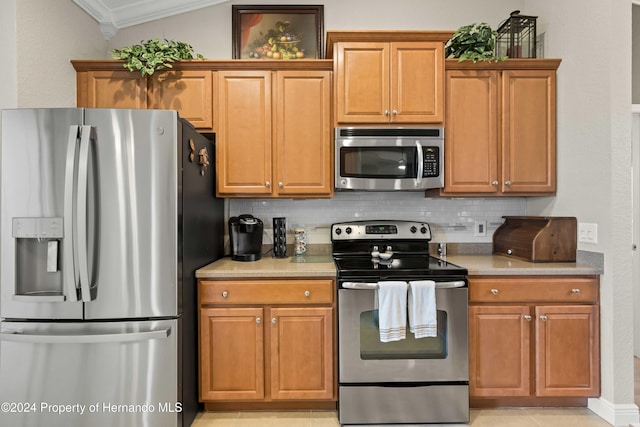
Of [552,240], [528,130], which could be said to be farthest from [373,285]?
[528,130]

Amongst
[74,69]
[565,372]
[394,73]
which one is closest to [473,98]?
[394,73]

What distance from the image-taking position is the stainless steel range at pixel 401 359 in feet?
7.31

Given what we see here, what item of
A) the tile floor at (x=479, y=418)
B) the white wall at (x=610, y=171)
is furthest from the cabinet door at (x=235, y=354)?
the white wall at (x=610, y=171)

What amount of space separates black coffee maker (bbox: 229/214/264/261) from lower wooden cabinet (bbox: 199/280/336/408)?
42 centimetres

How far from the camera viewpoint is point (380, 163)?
8.64ft

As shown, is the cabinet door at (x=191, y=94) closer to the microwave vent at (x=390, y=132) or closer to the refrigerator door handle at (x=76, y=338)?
the microwave vent at (x=390, y=132)

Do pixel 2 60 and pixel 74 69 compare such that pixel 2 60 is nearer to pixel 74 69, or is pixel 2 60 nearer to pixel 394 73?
pixel 74 69

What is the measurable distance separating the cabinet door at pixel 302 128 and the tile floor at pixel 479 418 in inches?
58.1

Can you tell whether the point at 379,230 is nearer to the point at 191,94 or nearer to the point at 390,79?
the point at 390,79

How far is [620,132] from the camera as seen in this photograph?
2.25m

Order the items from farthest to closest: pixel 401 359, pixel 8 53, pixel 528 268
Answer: pixel 528 268
pixel 401 359
pixel 8 53

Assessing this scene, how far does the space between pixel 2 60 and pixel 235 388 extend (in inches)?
92.4

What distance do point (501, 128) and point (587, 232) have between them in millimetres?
897

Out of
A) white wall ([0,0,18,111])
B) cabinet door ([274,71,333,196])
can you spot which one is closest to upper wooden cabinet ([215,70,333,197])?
cabinet door ([274,71,333,196])
